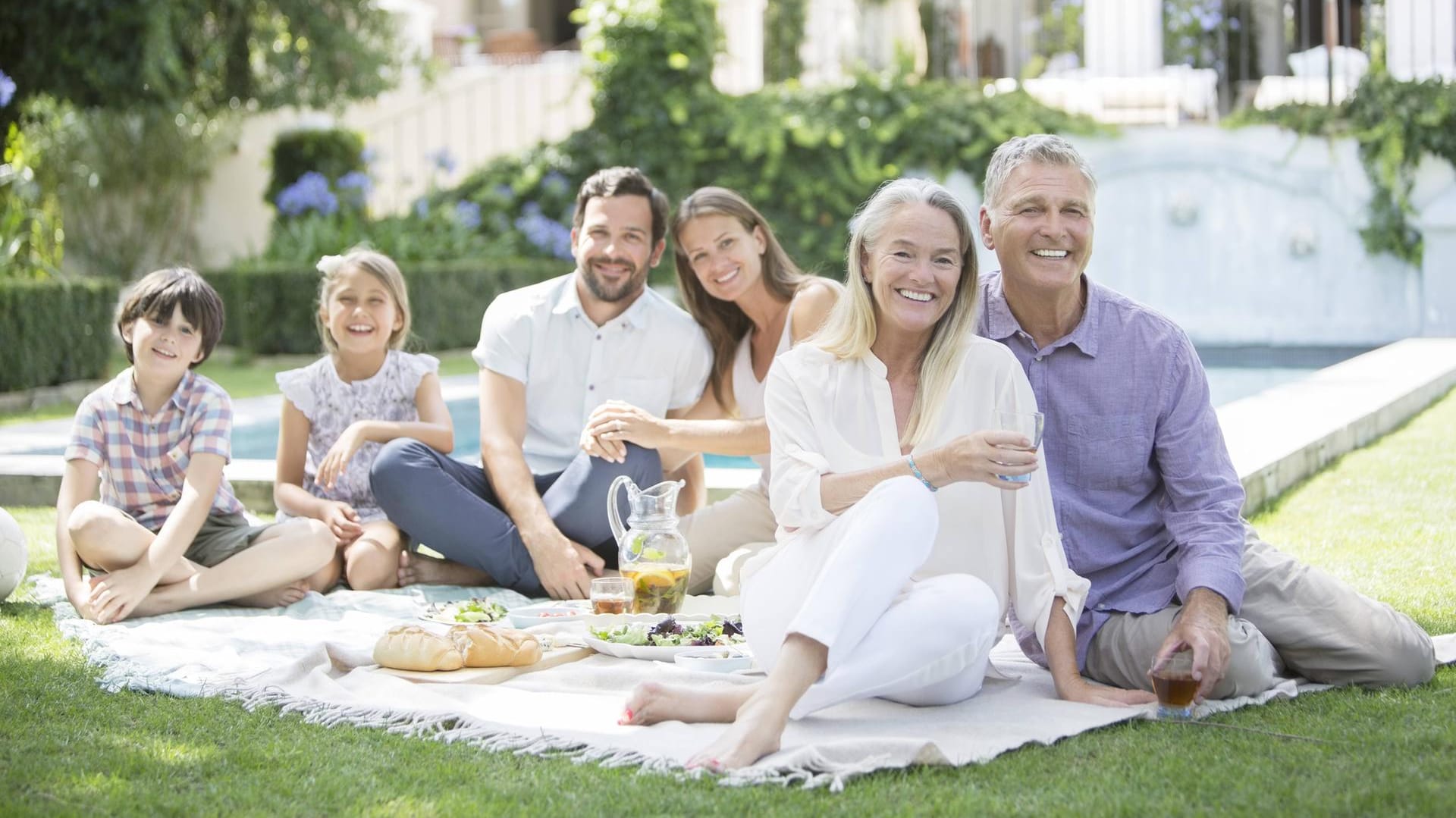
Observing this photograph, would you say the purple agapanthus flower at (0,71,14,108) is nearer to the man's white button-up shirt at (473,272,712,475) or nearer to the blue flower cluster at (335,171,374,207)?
the blue flower cluster at (335,171,374,207)

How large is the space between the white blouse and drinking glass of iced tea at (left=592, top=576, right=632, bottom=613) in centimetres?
86

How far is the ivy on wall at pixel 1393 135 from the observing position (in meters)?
11.7

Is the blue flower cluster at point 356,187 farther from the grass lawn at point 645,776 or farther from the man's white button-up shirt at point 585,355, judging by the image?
the grass lawn at point 645,776

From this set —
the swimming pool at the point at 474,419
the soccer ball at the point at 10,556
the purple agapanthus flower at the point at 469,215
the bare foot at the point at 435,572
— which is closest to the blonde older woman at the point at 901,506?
the bare foot at the point at 435,572

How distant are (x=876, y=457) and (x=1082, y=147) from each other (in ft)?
34.0

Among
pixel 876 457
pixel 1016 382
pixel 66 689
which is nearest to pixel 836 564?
pixel 876 457

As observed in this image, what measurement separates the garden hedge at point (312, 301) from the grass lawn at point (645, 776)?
337 inches

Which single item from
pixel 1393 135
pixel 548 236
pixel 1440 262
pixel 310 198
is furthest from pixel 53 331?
pixel 1440 262

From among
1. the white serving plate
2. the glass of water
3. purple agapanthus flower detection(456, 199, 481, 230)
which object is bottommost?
the white serving plate

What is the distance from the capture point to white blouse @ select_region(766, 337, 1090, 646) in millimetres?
2916

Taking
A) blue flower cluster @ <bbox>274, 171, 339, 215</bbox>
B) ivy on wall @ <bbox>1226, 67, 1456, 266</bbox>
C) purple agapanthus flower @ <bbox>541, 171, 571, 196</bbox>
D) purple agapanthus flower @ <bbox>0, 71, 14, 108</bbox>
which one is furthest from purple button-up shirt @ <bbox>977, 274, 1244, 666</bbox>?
blue flower cluster @ <bbox>274, 171, 339, 215</bbox>

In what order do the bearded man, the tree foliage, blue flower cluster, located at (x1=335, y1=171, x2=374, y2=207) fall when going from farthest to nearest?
blue flower cluster, located at (x1=335, y1=171, x2=374, y2=207)
the tree foliage
the bearded man

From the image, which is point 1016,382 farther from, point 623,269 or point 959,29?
point 959,29

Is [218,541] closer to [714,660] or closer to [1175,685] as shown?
[714,660]
